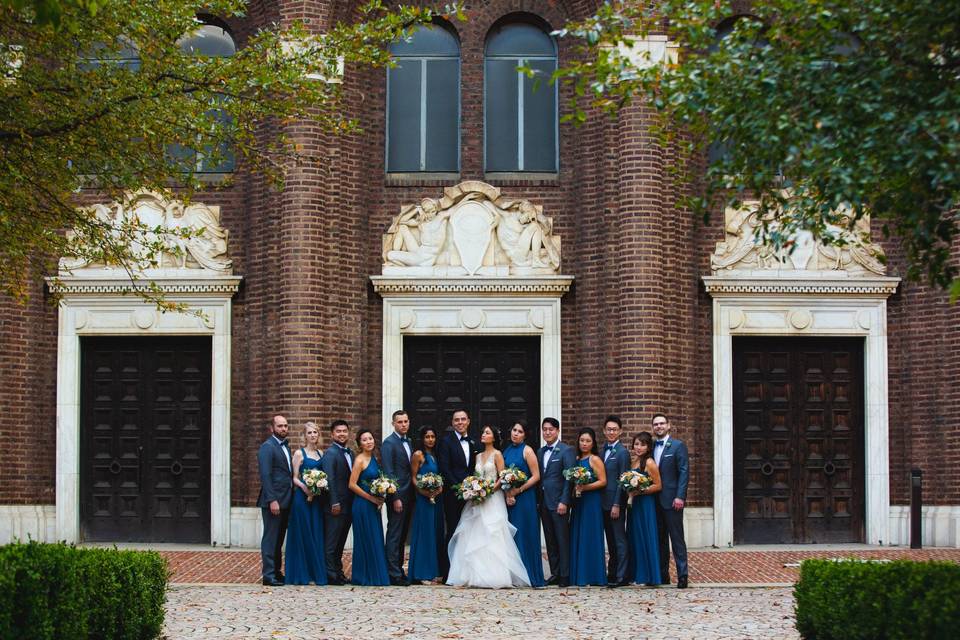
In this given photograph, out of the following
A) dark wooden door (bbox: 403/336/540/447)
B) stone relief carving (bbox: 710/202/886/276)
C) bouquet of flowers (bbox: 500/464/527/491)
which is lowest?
bouquet of flowers (bbox: 500/464/527/491)

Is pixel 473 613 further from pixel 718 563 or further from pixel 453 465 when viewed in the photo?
pixel 718 563

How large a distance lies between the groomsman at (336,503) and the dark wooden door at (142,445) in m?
4.84

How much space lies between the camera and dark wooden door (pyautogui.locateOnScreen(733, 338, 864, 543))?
67.6 feet

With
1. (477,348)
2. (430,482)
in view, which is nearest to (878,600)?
(430,482)

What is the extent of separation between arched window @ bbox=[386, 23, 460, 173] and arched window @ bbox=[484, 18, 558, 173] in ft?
→ 1.63

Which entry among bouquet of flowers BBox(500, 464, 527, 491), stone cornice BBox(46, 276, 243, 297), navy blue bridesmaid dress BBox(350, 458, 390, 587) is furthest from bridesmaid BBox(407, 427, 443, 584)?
stone cornice BBox(46, 276, 243, 297)

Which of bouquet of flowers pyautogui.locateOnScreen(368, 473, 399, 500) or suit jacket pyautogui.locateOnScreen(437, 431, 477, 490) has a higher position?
suit jacket pyautogui.locateOnScreen(437, 431, 477, 490)

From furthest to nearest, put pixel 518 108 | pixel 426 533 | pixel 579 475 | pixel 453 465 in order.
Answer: pixel 518 108 → pixel 453 465 → pixel 426 533 → pixel 579 475

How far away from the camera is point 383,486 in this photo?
16.0 meters

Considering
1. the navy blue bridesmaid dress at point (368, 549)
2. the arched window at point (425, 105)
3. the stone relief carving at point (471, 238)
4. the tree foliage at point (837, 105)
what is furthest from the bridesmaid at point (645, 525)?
the arched window at point (425, 105)

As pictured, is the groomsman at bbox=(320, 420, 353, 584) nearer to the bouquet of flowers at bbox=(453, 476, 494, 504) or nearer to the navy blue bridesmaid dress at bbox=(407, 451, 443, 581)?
the navy blue bridesmaid dress at bbox=(407, 451, 443, 581)

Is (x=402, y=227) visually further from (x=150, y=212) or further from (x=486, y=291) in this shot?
(x=150, y=212)

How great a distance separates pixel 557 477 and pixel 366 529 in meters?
2.27

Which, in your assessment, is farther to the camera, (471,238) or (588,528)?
(471,238)
